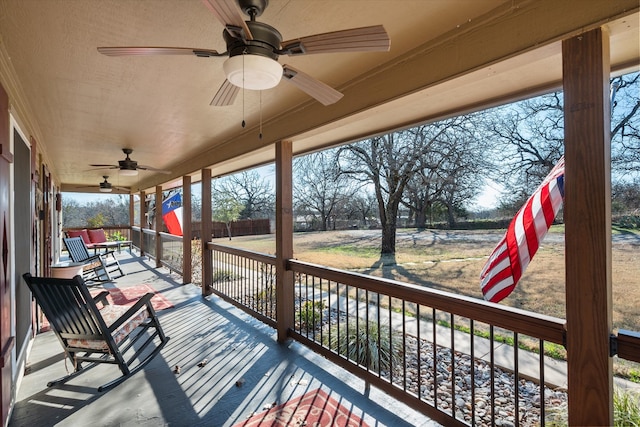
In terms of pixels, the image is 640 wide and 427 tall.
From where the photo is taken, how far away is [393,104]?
90.1 inches

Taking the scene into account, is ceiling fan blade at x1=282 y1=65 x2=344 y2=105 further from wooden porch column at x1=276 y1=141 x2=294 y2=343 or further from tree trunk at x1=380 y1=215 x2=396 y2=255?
tree trunk at x1=380 y1=215 x2=396 y2=255

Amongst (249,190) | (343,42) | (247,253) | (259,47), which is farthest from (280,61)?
(249,190)

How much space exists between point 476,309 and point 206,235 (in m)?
4.68

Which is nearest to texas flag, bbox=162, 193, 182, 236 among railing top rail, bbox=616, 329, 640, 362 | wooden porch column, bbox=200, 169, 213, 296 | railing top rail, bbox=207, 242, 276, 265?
wooden porch column, bbox=200, 169, 213, 296

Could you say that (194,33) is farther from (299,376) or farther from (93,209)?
(93,209)

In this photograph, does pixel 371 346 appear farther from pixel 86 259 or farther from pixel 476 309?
pixel 86 259

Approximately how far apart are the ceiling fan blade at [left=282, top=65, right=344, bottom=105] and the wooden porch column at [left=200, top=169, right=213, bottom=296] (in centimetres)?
397

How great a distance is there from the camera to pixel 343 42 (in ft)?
4.50

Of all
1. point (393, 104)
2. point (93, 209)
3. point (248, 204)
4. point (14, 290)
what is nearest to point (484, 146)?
point (393, 104)

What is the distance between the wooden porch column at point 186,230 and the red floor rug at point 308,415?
4.56 meters

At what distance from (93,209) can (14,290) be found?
1603cm

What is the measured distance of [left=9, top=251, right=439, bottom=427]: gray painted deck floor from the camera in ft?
7.05

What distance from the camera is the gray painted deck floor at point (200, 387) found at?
2148 millimetres

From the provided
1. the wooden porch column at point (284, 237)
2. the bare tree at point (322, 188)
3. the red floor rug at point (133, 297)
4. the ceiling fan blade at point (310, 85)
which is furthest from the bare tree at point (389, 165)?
the ceiling fan blade at point (310, 85)
